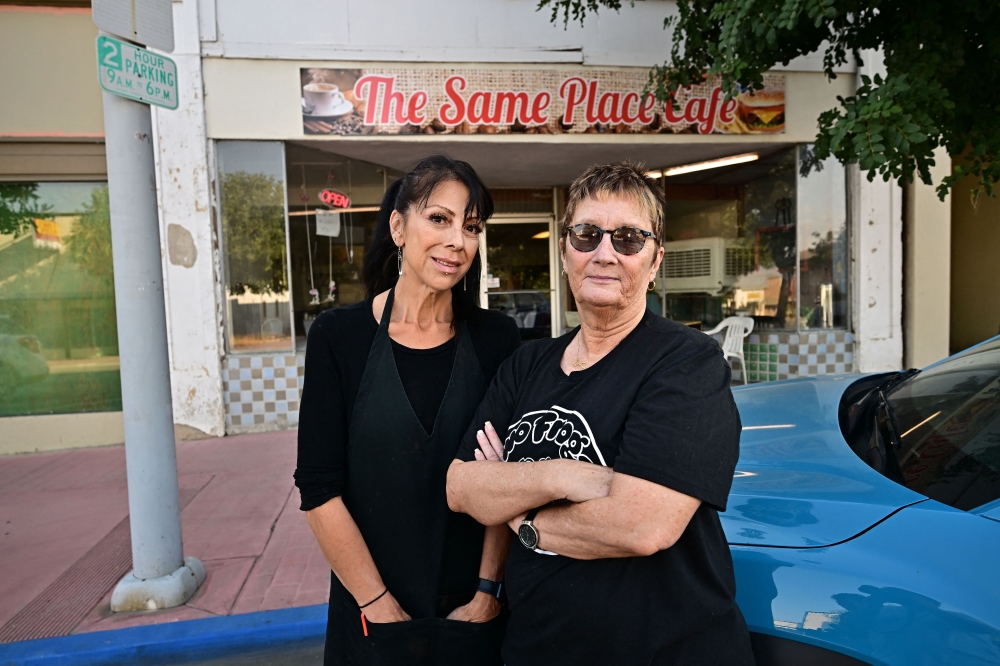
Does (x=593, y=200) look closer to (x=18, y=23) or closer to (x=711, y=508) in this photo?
(x=711, y=508)

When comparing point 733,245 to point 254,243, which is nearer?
point 254,243

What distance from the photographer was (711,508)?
1.38 metres

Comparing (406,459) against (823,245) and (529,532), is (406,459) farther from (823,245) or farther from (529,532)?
(823,245)

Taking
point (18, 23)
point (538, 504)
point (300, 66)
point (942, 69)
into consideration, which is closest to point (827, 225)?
point (942, 69)

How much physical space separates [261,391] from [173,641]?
12.8 feet

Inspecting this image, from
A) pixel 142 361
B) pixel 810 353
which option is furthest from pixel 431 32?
pixel 810 353

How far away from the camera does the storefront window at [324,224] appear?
6.83m

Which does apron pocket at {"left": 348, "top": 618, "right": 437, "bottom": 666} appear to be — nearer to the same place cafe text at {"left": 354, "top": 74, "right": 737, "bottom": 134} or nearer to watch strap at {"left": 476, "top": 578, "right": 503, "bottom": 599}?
watch strap at {"left": 476, "top": 578, "right": 503, "bottom": 599}

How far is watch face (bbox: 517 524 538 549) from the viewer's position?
1.43 m

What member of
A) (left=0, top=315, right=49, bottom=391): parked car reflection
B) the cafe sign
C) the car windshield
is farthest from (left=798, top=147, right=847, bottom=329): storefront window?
(left=0, top=315, right=49, bottom=391): parked car reflection

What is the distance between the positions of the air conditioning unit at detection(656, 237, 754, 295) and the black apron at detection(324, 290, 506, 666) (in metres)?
6.96

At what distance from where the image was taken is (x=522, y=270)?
9258 mm

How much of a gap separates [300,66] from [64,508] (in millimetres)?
4562

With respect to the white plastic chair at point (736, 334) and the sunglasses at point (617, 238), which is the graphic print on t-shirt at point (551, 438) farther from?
the white plastic chair at point (736, 334)
